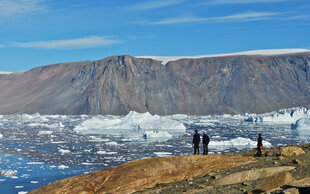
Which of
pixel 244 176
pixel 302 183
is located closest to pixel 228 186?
pixel 244 176

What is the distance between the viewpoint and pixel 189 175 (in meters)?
12.8

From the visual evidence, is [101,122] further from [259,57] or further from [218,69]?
[259,57]

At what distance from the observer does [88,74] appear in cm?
13100

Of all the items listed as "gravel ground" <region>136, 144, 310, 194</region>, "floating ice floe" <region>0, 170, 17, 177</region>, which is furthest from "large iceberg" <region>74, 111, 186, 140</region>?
"gravel ground" <region>136, 144, 310, 194</region>

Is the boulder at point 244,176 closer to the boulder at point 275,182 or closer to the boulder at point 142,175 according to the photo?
the boulder at point 275,182

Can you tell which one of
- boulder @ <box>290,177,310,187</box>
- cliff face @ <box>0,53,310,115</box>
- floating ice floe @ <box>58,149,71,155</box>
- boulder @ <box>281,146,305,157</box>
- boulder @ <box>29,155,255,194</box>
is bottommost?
floating ice floe @ <box>58,149,71,155</box>

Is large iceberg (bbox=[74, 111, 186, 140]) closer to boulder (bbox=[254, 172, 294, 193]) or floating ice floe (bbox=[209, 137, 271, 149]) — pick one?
floating ice floe (bbox=[209, 137, 271, 149])

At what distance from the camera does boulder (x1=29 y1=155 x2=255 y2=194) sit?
12.4m

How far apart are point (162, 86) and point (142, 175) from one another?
381 ft

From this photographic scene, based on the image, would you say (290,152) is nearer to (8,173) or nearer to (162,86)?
(8,173)

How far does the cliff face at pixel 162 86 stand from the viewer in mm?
119688

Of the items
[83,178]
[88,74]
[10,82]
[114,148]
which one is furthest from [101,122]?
[10,82]

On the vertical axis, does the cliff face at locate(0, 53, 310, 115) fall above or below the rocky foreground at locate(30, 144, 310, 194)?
above

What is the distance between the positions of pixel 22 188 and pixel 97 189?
22.6ft
